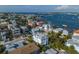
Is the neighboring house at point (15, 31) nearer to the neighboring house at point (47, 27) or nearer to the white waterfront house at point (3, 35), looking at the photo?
the white waterfront house at point (3, 35)

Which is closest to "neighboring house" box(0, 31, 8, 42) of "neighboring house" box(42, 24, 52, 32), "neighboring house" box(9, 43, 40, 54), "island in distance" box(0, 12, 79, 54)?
"island in distance" box(0, 12, 79, 54)

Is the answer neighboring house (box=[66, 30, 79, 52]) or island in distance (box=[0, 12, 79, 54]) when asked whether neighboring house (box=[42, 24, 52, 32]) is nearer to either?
island in distance (box=[0, 12, 79, 54])

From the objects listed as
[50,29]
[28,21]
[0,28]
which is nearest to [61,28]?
[50,29]

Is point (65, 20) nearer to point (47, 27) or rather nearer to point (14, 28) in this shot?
point (47, 27)

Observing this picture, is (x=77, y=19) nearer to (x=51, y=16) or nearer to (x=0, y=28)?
(x=51, y=16)

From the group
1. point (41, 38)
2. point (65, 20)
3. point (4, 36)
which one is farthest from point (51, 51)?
point (4, 36)

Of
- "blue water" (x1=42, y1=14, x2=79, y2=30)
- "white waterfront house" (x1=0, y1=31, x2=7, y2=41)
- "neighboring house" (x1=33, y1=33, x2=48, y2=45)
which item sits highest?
"blue water" (x1=42, y1=14, x2=79, y2=30)

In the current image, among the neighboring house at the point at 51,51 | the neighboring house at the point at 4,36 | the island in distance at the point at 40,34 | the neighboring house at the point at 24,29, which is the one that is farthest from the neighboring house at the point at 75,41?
the neighboring house at the point at 4,36
